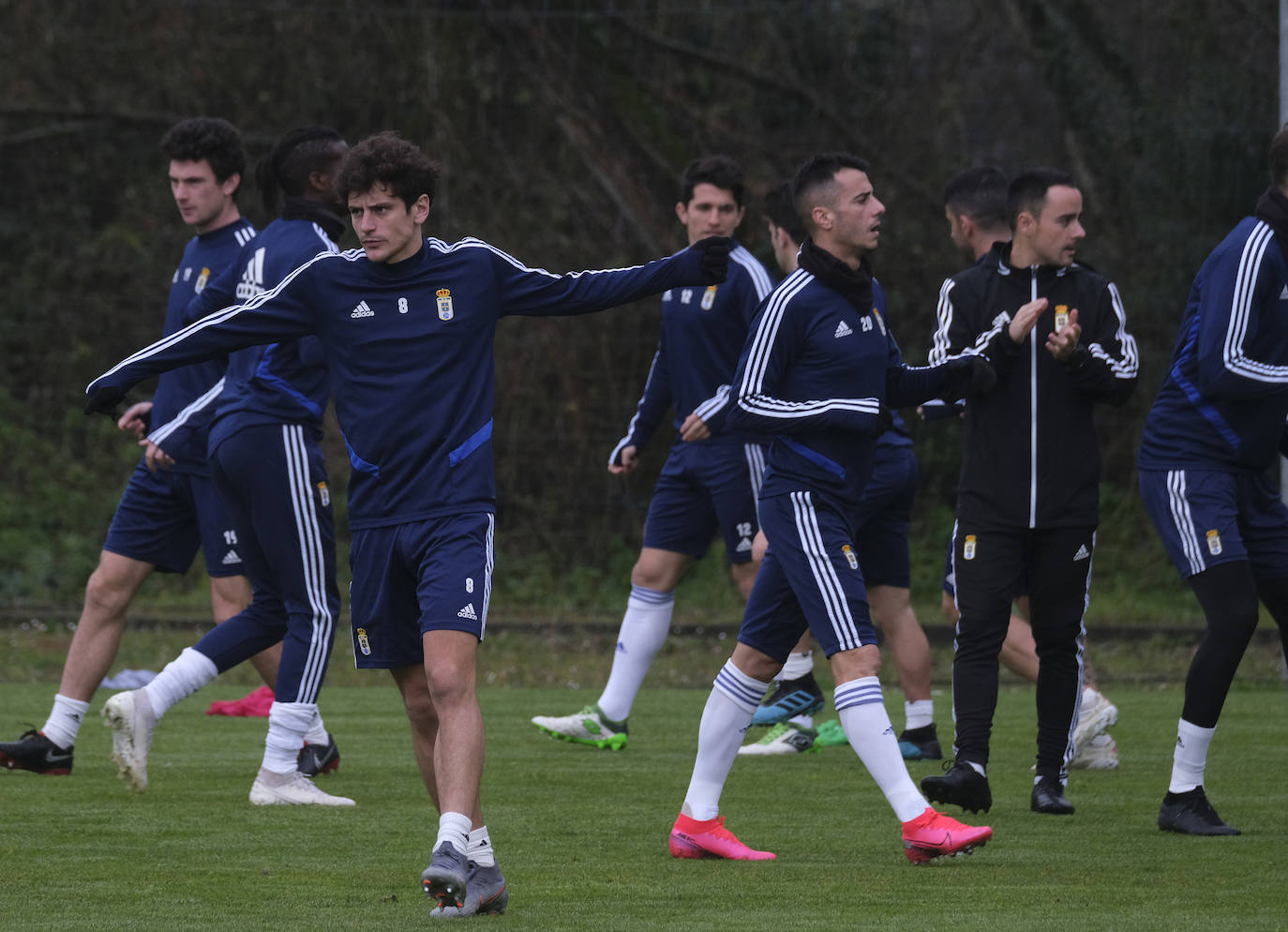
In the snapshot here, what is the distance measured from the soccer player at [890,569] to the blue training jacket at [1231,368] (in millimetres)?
1724

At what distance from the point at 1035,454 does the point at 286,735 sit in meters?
2.77

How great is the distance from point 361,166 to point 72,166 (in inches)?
462

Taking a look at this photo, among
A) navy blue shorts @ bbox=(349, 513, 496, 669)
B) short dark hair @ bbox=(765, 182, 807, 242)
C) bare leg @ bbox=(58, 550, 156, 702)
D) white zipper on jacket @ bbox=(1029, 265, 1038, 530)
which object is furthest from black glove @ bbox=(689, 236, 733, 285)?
bare leg @ bbox=(58, 550, 156, 702)

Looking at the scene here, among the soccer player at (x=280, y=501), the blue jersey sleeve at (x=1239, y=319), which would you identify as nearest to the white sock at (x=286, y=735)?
the soccer player at (x=280, y=501)

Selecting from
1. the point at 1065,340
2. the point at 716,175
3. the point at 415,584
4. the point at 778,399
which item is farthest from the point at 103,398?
the point at 716,175

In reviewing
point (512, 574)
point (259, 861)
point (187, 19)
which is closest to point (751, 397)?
point (259, 861)

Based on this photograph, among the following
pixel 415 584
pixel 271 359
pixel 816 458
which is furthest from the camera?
pixel 271 359

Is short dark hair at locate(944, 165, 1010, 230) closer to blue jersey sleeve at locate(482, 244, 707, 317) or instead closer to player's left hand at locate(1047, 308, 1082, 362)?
player's left hand at locate(1047, 308, 1082, 362)

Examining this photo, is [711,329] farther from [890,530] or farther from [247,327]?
[247,327]

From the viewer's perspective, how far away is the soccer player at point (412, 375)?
5016mm

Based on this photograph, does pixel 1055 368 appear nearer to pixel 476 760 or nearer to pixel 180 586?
pixel 476 760

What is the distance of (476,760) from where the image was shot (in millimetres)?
4855

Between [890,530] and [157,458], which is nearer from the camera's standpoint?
[157,458]

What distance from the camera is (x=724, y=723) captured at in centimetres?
584
